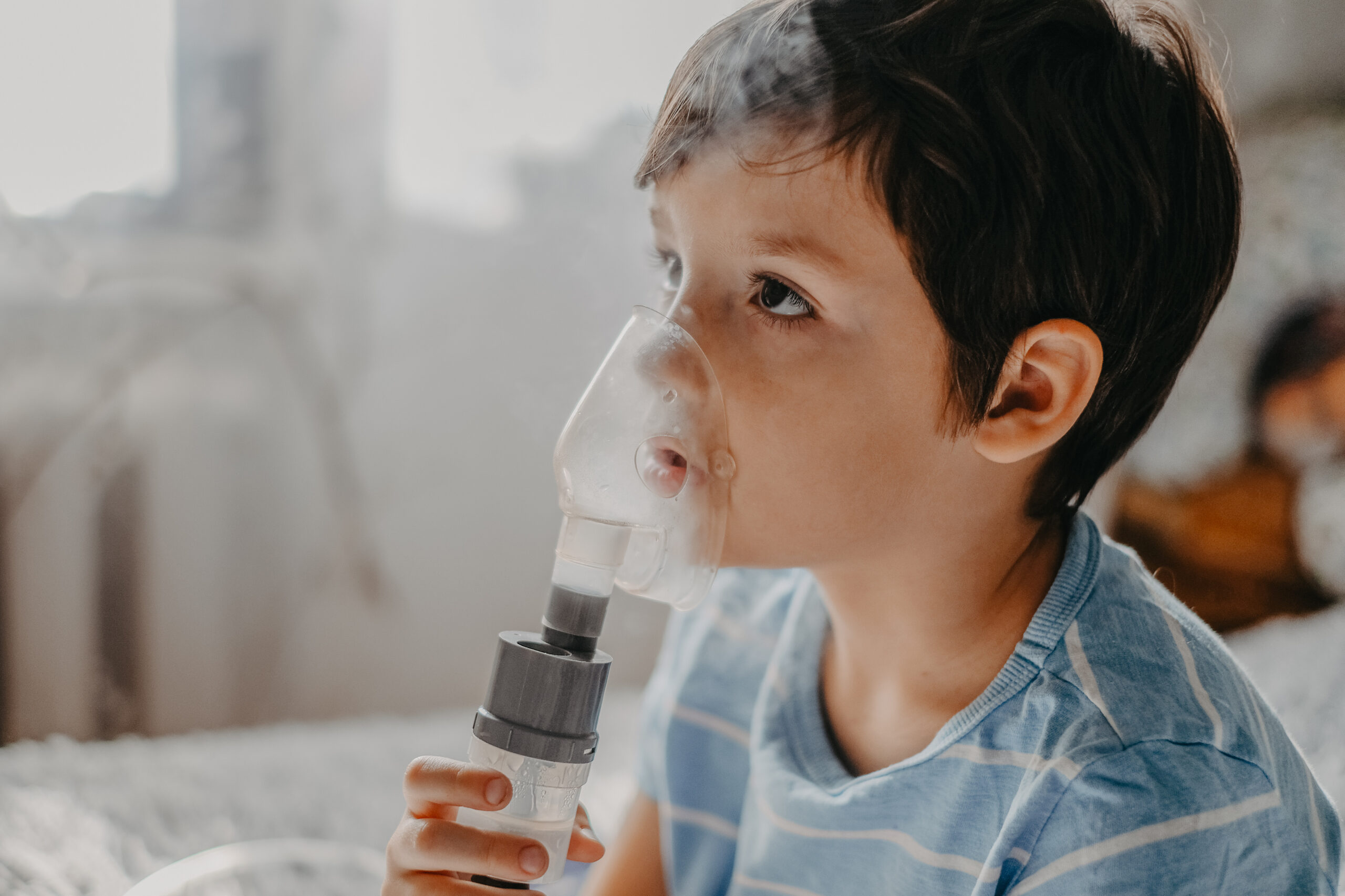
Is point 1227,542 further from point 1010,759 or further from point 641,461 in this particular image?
point 641,461

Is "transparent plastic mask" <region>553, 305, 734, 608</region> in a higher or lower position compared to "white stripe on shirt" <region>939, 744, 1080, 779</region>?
higher

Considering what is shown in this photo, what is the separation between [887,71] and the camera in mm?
490

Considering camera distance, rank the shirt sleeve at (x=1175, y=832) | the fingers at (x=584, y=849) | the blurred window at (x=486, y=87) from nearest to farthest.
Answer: the shirt sleeve at (x=1175, y=832) → the fingers at (x=584, y=849) → the blurred window at (x=486, y=87)

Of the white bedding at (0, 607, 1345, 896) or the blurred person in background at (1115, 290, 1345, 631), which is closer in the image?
the white bedding at (0, 607, 1345, 896)

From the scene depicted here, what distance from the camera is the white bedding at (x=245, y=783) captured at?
71 centimetres

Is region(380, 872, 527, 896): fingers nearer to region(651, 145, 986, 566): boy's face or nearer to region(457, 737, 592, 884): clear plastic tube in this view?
region(457, 737, 592, 884): clear plastic tube

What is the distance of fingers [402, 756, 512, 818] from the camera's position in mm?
504

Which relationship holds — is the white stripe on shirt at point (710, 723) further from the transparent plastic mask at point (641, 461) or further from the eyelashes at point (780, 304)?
the eyelashes at point (780, 304)

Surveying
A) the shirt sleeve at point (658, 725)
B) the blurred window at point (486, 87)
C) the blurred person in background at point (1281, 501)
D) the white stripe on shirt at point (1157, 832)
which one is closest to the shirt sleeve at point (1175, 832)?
the white stripe on shirt at point (1157, 832)

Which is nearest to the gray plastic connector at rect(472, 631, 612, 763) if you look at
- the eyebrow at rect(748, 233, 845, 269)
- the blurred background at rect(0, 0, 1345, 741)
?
the eyebrow at rect(748, 233, 845, 269)

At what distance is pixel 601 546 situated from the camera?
0.54 metres

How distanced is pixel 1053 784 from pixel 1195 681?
0.10m

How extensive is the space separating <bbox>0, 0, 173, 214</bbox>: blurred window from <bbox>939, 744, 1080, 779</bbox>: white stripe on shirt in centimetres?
96

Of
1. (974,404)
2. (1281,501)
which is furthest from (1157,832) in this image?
(1281,501)
